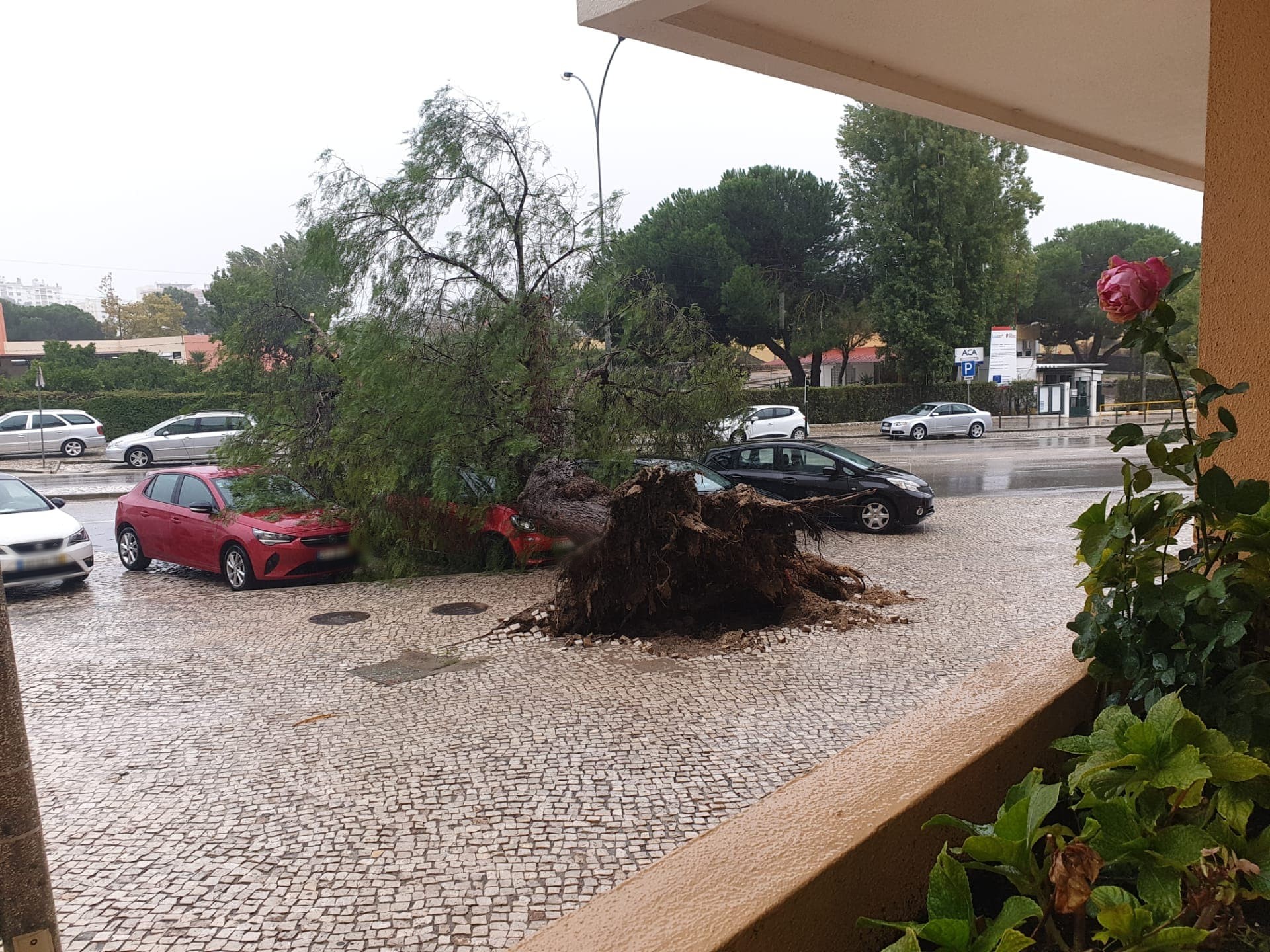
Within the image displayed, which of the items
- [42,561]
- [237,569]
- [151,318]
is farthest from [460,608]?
[151,318]

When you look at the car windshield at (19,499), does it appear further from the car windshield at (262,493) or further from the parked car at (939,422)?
the parked car at (939,422)

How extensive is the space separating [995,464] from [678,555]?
A: 18.1m

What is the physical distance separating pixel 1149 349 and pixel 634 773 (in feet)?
12.3

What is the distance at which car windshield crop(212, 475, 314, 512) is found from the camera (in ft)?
37.3

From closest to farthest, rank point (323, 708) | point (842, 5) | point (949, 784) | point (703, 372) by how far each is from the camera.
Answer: point (949, 784), point (842, 5), point (323, 708), point (703, 372)

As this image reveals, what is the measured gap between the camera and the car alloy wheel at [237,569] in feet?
36.0

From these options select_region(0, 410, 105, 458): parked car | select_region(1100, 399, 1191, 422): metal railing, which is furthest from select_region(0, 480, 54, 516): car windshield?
select_region(1100, 399, 1191, 422): metal railing

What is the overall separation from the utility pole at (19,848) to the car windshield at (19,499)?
38.6ft

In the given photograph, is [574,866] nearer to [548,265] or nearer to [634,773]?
[634,773]

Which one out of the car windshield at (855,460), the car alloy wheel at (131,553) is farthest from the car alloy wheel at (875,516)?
the car alloy wheel at (131,553)

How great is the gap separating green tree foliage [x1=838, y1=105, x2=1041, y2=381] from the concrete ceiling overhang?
34255mm

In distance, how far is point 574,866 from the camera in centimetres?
402

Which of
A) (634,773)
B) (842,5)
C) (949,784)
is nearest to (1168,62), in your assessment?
(842,5)

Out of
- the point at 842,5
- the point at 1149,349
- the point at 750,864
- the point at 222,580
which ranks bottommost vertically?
the point at 222,580
